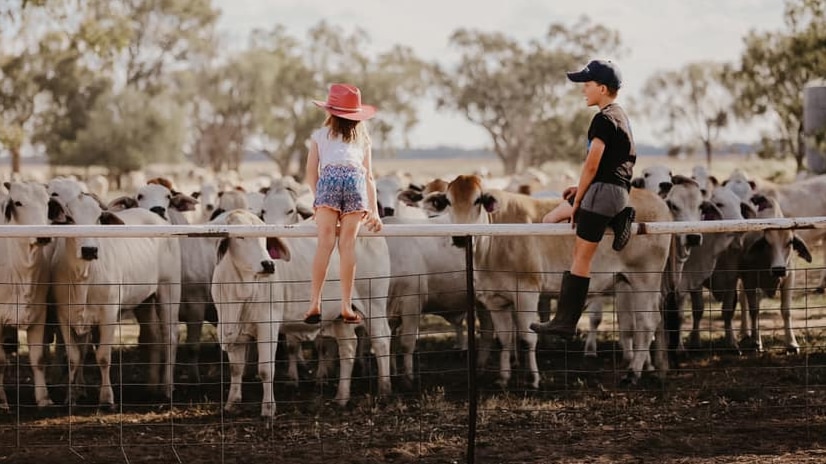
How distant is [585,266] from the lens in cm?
809

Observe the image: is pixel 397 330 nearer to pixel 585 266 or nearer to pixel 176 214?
pixel 176 214

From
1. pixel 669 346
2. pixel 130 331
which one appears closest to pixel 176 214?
pixel 130 331

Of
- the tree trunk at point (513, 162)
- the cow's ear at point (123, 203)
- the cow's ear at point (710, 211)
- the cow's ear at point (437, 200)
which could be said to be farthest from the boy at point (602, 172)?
the tree trunk at point (513, 162)

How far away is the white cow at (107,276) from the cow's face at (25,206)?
7.1 inches

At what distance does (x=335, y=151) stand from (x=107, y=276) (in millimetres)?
5354

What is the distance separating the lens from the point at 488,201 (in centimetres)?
1295

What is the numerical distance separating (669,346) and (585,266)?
18.5 ft

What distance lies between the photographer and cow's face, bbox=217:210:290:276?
11383 mm

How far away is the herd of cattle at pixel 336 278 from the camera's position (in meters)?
12.0

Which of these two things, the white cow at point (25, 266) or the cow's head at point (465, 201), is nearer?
the white cow at point (25, 266)

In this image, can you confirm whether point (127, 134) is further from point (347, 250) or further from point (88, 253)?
point (347, 250)

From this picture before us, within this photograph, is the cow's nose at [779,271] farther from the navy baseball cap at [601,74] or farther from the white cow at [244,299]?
the white cow at [244,299]

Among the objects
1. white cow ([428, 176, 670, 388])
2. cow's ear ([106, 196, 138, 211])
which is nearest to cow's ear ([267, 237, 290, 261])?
white cow ([428, 176, 670, 388])

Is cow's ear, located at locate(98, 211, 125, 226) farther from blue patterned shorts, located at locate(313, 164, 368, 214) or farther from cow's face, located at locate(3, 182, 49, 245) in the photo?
blue patterned shorts, located at locate(313, 164, 368, 214)
